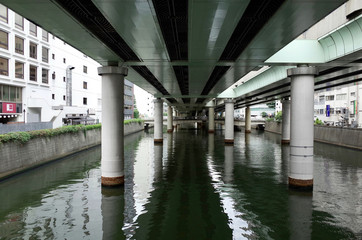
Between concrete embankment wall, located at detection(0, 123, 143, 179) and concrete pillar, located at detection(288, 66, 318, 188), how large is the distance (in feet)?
64.9

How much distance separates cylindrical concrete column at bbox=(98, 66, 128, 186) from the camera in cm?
1681

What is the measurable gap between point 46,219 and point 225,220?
7.98 meters

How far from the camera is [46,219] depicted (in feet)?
38.8

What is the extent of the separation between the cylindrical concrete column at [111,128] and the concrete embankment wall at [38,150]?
812 centimetres

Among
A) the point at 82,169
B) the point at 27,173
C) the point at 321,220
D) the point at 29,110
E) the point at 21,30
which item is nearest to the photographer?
the point at 321,220

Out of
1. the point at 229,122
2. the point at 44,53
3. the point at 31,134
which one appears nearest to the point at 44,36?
the point at 44,53

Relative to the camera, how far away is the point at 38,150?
23844mm

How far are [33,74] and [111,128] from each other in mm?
33117

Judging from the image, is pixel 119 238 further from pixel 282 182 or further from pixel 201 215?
pixel 282 182

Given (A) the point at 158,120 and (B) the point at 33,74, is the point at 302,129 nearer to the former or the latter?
(A) the point at 158,120

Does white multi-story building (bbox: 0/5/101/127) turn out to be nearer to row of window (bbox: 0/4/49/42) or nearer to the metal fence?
row of window (bbox: 0/4/49/42)

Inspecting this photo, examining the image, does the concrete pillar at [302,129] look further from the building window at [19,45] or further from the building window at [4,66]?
the building window at [19,45]

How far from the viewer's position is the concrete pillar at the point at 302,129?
16.0 meters

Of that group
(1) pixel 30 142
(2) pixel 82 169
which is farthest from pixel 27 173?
(2) pixel 82 169
